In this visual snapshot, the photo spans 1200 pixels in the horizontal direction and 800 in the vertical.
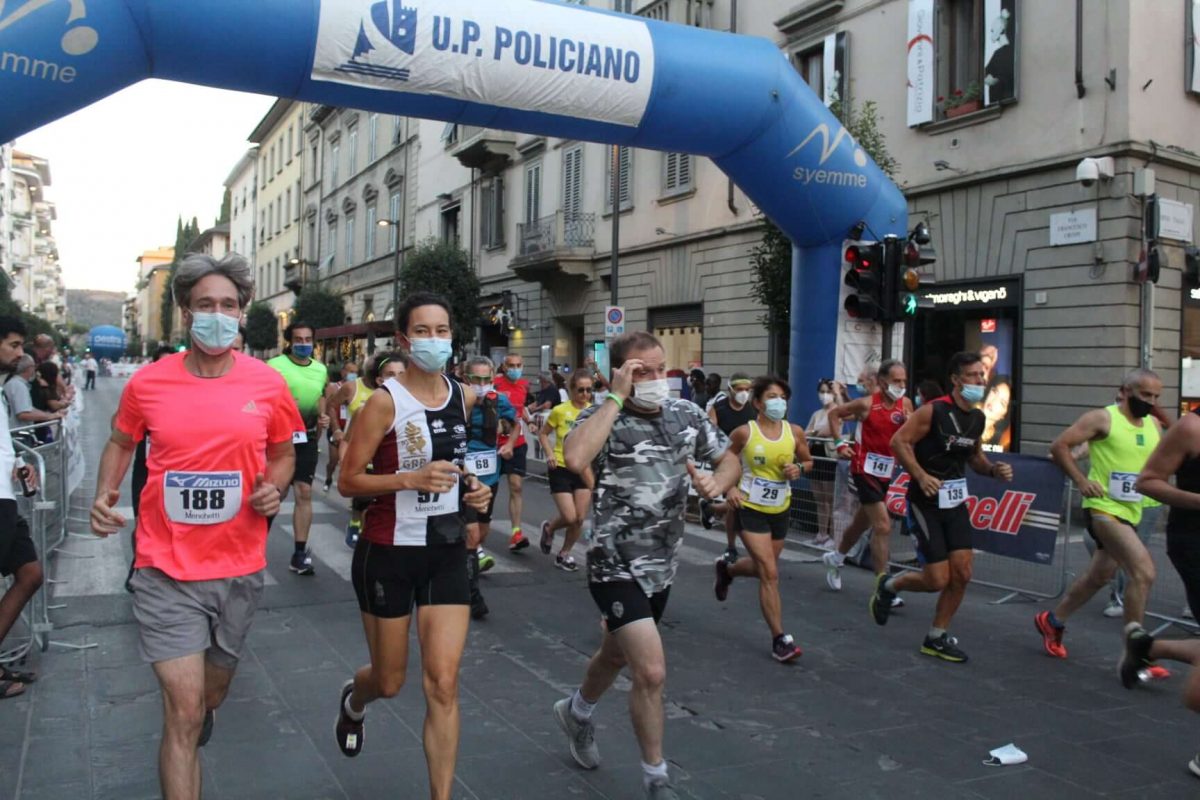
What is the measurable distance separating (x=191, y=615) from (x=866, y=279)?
348 inches

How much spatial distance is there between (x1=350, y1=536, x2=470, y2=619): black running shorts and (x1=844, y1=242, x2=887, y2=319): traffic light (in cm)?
801

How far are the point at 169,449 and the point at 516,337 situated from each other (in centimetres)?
2749

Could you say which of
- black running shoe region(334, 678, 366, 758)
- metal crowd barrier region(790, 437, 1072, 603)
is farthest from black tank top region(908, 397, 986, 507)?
black running shoe region(334, 678, 366, 758)

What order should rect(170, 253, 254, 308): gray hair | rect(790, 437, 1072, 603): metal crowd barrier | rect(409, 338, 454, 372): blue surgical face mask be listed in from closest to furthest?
rect(170, 253, 254, 308): gray hair
rect(409, 338, 454, 372): blue surgical face mask
rect(790, 437, 1072, 603): metal crowd barrier

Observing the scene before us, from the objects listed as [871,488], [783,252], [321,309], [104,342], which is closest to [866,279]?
[871,488]

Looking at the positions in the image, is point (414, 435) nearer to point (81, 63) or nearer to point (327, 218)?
point (81, 63)

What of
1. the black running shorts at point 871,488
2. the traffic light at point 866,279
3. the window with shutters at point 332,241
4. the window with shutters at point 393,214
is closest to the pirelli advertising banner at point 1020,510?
the black running shorts at point 871,488

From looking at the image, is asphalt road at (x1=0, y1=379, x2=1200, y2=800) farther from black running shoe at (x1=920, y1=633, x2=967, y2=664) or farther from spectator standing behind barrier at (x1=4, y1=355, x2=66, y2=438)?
spectator standing behind barrier at (x1=4, y1=355, x2=66, y2=438)

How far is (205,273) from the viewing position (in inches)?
142

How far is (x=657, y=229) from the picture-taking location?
2356 cm

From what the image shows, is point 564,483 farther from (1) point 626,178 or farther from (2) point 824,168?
(1) point 626,178

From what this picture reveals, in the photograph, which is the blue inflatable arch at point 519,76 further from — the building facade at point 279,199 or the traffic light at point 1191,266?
the building facade at point 279,199

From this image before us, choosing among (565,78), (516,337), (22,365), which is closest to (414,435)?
(565,78)

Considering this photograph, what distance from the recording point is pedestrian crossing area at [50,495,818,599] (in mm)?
8125
